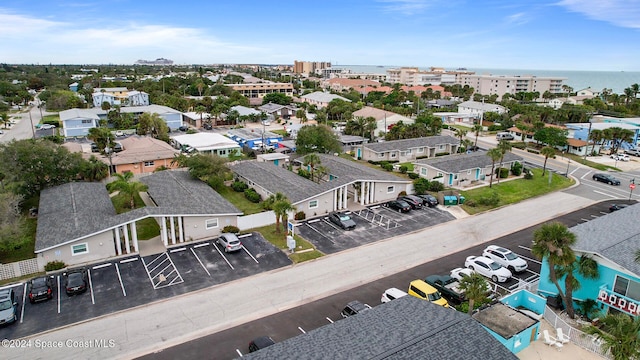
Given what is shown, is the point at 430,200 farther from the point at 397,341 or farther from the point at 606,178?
the point at 397,341

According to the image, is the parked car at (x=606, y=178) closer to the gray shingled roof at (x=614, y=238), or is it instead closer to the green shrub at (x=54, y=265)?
the gray shingled roof at (x=614, y=238)

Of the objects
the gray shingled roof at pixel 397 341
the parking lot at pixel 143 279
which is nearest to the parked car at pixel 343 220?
the parking lot at pixel 143 279

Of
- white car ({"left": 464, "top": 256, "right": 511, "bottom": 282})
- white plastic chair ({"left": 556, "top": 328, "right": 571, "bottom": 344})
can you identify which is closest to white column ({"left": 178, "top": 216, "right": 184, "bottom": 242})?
white car ({"left": 464, "top": 256, "right": 511, "bottom": 282})

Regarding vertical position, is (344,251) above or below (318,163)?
below

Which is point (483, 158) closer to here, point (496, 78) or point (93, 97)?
point (93, 97)

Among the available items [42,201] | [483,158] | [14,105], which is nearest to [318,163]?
[483,158]

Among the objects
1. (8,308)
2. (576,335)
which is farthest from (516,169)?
(8,308)
